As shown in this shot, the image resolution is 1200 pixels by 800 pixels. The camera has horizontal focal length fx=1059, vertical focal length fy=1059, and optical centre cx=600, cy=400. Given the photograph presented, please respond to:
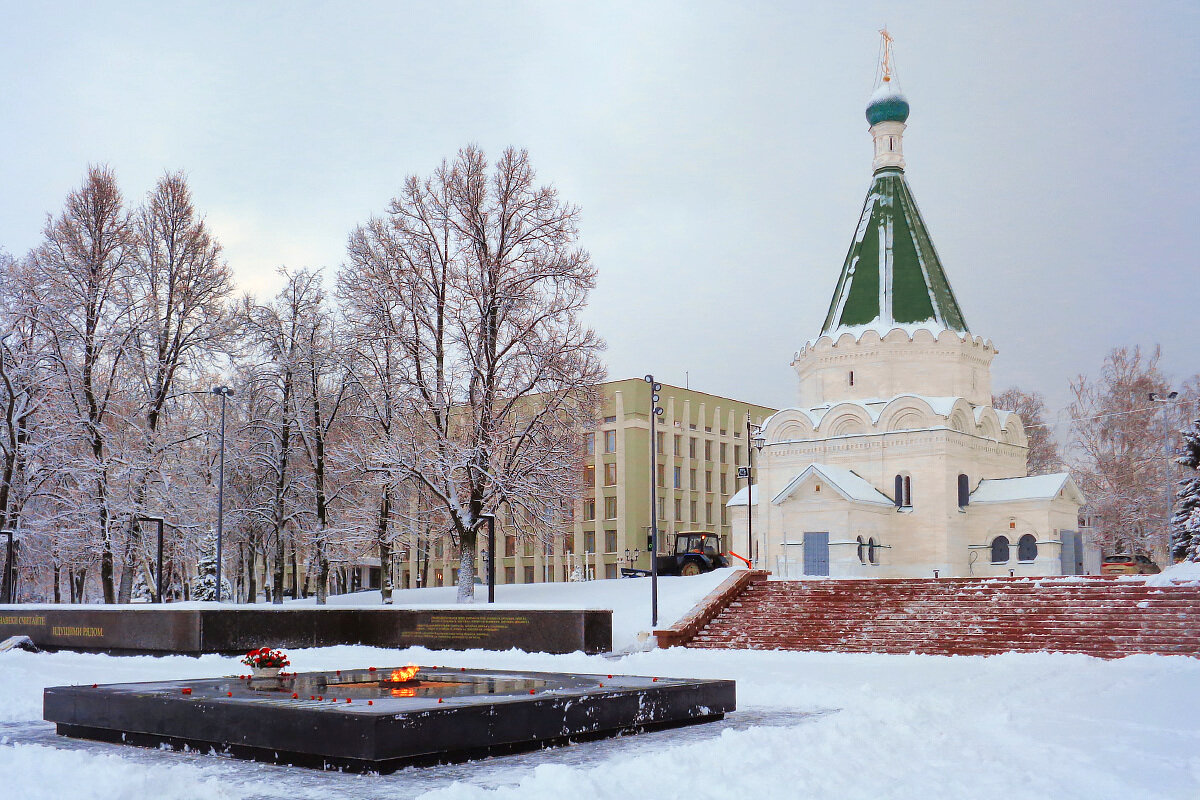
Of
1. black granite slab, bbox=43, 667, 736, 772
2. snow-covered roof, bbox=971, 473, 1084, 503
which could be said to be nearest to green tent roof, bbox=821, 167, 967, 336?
snow-covered roof, bbox=971, 473, 1084, 503

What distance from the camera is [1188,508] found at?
3950 centimetres

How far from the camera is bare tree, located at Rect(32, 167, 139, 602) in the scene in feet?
105

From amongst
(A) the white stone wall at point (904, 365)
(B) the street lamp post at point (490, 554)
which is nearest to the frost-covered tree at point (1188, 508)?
(A) the white stone wall at point (904, 365)

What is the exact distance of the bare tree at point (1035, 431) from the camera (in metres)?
57.0

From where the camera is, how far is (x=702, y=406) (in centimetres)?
7225

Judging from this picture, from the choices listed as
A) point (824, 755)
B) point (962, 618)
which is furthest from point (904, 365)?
point (824, 755)

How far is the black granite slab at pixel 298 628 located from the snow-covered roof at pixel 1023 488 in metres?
23.7

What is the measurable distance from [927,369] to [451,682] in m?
34.7

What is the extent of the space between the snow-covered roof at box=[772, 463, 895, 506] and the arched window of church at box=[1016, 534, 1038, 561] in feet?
16.3

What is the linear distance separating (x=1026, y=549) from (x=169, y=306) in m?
31.7

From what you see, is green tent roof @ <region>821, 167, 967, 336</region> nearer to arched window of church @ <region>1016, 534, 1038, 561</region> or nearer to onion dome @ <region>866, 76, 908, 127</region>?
onion dome @ <region>866, 76, 908, 127</region>

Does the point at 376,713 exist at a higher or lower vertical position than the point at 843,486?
lower

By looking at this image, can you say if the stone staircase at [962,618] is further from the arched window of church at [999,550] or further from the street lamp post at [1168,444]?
the street lamp post at [1168,444]

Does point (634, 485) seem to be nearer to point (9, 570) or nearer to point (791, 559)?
point (791, 559)
